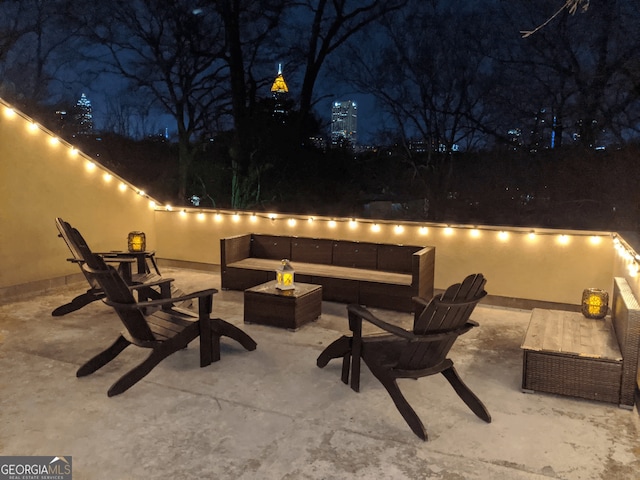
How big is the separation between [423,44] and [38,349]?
10.5 meters

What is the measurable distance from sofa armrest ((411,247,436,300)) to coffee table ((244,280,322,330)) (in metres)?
1.10

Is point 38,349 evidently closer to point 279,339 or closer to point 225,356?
point 225,356

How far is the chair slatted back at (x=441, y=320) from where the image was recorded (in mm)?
3014

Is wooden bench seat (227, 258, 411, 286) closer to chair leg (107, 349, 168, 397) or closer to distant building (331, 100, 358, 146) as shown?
chair leg (107, 349, 168, 397)

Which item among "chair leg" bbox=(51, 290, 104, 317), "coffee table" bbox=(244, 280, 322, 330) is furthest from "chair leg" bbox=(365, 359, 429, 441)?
"chair leg" bbox=(51, 290, 104, 317)

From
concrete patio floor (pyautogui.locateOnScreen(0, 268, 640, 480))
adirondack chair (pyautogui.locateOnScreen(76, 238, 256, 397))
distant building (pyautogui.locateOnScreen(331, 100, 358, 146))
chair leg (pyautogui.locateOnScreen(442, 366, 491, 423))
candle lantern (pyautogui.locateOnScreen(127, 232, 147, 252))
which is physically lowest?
concrete patio floor (pyautogui.locateOnScreen(0, 268, 640, 480))

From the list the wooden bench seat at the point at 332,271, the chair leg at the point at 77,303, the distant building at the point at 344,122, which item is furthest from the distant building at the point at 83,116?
the chair leg at the point at 77,303

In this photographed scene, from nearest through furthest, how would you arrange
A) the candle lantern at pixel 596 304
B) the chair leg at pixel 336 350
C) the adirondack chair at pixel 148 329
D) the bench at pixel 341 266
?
1. the adirondack chair at pixel 148 329
2. the chair leg at pixel 336 350
3. the candle lantern at pixel 596 304
4. the bench at pixel 341 266

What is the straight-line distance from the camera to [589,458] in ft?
9.08

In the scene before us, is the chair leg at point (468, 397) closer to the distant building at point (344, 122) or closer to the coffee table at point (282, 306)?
the coffee table at point (282, 306)

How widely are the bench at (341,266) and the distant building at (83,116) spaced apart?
862cm

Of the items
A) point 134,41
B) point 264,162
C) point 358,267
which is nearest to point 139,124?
point 134,41

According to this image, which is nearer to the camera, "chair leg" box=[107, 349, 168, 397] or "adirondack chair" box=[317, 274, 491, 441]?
"adirondack chair" box=[317, 274, 491, 441]

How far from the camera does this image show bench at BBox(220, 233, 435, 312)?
5.73m
